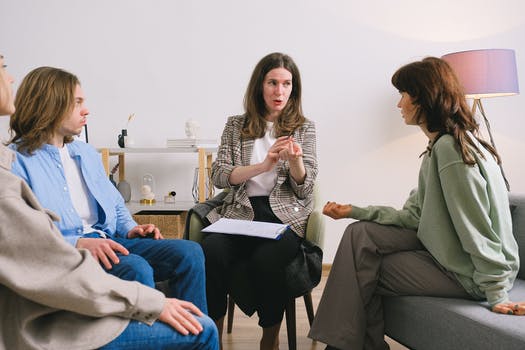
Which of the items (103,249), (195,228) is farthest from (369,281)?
(103,249)

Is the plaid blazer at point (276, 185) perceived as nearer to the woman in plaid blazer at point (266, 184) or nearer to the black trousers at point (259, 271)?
the woman in plaid blazer at point (266, 184)

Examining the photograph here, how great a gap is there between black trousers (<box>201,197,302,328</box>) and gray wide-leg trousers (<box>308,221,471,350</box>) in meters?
0.19

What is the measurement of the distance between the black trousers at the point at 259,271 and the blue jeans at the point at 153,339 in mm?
889

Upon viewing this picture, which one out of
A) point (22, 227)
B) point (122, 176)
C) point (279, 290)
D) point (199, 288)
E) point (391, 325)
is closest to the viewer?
point (22, 227)

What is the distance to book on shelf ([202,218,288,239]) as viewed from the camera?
192 centimetres

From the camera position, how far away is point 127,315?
100cm

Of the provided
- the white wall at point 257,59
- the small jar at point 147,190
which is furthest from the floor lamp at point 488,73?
the small jar at point 147,190

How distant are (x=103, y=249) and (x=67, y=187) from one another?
34 centimetres

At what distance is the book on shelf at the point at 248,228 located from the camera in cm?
192

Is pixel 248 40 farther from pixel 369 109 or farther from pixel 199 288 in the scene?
pixel 199 288

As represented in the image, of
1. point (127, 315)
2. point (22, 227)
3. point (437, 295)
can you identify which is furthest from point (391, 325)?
point (22, 227)

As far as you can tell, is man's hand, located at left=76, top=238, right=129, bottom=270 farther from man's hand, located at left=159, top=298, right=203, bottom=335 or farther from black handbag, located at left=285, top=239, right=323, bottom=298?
black handbag, located at left=285, top=239, right=323, bottom=298

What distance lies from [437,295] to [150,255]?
3.15 ft

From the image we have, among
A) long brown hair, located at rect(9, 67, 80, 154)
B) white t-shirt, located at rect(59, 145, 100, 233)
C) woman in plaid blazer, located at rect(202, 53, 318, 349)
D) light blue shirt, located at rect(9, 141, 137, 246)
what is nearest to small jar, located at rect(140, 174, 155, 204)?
woman in plaid blazer, located at rect(202, 53, 318, 349)
